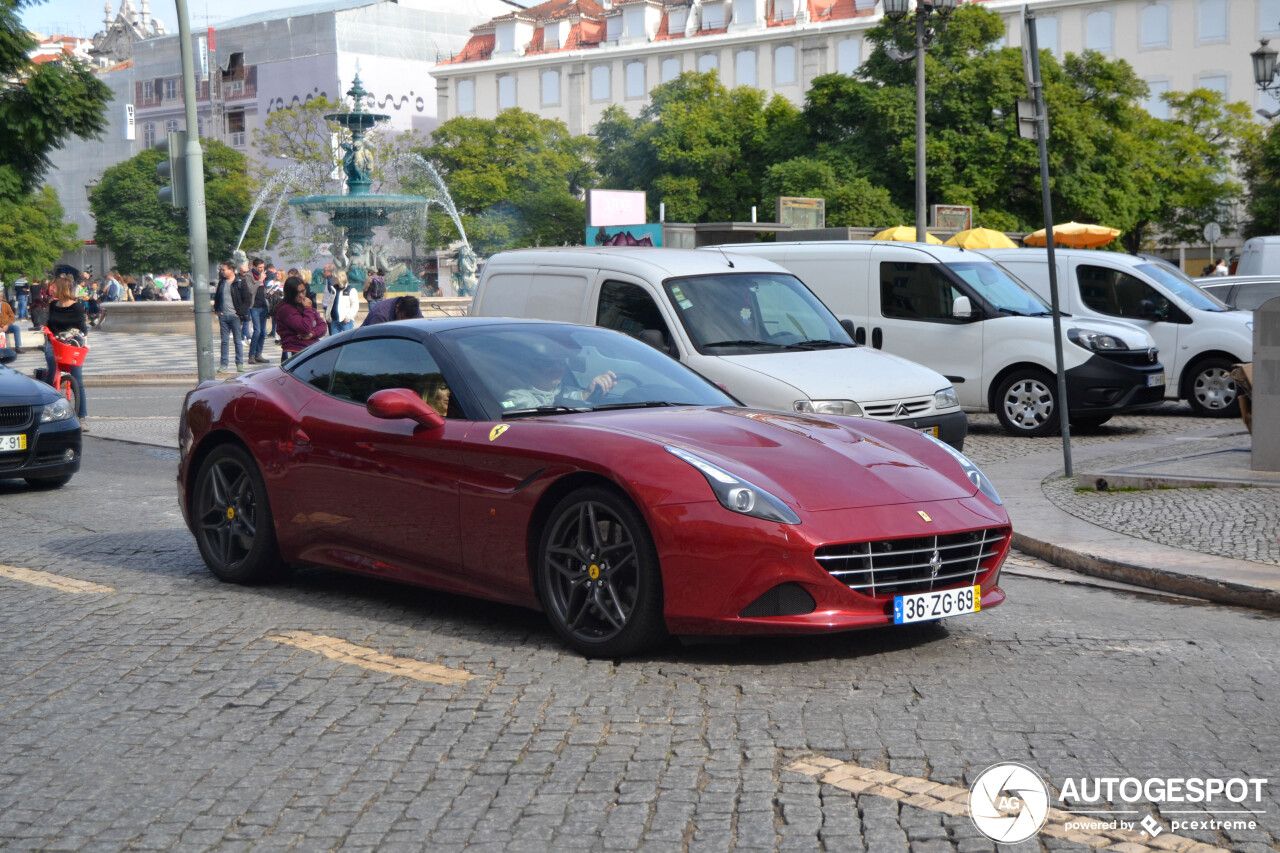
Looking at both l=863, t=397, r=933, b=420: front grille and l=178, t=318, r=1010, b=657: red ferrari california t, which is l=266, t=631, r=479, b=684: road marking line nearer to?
l=178, t=318, r=1010, b=657: red ferrari california t

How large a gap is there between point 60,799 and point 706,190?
3036 inches

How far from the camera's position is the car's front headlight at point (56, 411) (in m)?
12.0

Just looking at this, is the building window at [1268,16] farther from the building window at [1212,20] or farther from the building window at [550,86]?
the building window at [550,86]

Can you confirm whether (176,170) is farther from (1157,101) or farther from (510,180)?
(510,180)

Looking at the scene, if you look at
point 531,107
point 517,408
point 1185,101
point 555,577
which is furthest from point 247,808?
point 531,107

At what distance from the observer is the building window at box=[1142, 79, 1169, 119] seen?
82.9 m

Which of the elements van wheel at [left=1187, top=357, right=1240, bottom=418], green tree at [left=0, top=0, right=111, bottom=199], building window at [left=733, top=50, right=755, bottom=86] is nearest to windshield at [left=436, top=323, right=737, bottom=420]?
van wheel at [left=1187, top=357, right=1240, bottom=418]

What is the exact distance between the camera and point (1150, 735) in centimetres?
478

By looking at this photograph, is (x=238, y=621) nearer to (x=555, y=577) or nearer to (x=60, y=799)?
(x=555, y=577)

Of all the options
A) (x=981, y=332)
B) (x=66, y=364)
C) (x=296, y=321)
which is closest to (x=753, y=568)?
(x=981, y=332)

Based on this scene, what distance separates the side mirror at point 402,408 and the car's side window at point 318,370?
93 centimetres

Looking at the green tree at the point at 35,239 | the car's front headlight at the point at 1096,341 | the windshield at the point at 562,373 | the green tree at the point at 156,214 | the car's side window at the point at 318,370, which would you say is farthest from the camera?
the green tree at the point at 156,214

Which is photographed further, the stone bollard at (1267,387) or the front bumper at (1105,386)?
the front bumper at (1105,386)

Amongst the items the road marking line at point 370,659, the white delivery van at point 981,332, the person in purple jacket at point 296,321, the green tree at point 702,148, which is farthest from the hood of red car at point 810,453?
the green tree at point 702,148
